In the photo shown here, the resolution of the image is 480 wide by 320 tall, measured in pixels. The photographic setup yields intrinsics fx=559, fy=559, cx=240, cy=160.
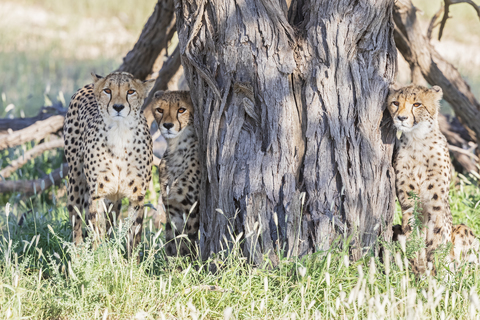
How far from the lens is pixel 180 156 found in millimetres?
3342

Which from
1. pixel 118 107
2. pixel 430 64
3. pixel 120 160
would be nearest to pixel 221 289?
pixel 120 160

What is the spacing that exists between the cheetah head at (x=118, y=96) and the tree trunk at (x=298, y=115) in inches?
17.1

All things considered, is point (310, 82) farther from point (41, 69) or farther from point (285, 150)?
point (41, 69)

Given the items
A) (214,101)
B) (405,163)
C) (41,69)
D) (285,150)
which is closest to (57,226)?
(214,101)

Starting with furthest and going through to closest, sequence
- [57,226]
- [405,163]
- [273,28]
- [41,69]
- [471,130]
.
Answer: [41,69] < [471,130] < [57,226] < [405,163] < [273,28]

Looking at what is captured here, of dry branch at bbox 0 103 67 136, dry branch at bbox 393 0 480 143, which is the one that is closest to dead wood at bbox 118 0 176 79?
Answer: dry branch at bbox 0 103 67 136

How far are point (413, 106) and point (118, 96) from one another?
1581 millimetres

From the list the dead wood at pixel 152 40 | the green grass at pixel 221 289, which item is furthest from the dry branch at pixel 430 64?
the green grass at pixel 221 289

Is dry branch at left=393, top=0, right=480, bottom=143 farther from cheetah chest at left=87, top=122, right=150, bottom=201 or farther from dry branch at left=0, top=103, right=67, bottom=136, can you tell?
dry branch at left=0, top=103, right=67, bottom=136

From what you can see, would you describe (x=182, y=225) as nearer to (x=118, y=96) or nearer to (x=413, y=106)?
(x=118, y=96)

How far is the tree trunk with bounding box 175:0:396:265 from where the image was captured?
2.74m

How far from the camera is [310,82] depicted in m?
2.78

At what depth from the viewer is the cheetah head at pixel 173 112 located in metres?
3.17

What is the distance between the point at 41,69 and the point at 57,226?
601 cm
